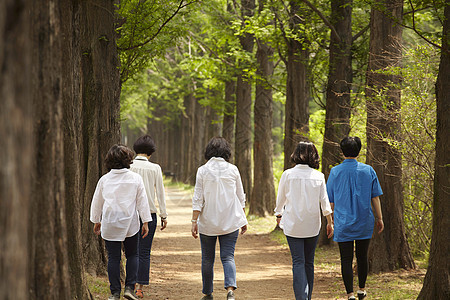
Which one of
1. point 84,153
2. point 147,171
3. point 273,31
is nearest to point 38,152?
point 147,171

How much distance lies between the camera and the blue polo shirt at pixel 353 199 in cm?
728

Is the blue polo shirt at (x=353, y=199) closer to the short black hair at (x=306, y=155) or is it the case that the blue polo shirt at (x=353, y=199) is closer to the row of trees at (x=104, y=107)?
the short black hair at (x=306, y=155)

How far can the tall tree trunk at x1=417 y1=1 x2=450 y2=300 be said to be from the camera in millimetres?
6512

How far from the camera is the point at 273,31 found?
14781 millimetres

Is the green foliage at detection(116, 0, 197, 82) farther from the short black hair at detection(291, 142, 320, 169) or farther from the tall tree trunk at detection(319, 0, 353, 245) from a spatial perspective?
the short black hair at detection(291, 142, 320, 169)

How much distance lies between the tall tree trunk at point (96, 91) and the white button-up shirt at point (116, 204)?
1.82m

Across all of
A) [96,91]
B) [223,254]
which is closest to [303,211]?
[223,254]

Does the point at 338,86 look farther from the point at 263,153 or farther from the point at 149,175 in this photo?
the point at 263,153

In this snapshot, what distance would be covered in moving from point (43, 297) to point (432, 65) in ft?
26.7

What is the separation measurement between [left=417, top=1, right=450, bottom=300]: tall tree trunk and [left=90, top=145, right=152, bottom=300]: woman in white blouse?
3416 millimetres

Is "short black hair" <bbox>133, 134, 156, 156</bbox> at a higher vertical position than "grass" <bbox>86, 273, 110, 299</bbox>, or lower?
higher

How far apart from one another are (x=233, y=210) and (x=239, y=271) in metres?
4.19

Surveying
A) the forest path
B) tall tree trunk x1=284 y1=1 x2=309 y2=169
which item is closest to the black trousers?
the forest path

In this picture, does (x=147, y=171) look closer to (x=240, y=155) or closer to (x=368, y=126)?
(x=368, y=126)
